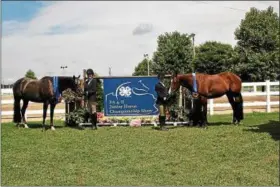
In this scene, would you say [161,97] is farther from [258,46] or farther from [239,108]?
[258,46]

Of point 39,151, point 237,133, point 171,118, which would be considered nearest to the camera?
point 39,151

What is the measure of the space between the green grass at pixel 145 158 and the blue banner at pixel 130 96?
2.69m

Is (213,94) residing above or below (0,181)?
above

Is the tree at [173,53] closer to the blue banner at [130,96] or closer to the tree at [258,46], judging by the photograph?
the tree at [258,46]

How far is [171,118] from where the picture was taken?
15.3 meters

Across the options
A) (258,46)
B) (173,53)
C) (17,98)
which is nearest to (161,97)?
(17,98)

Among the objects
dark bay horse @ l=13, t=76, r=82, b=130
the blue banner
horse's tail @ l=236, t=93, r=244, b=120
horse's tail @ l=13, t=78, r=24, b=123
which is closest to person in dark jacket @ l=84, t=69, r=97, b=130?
dark bay horse @ l=13, t=76, r=82, b=130

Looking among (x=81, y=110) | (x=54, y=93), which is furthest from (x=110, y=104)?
(x=54, y=93)

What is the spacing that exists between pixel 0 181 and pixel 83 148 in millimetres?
3132

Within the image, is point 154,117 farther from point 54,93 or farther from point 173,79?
point 54,93

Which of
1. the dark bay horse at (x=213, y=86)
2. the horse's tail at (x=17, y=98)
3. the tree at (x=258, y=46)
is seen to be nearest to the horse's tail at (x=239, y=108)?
the dark bay horse at (x=213, y=86)

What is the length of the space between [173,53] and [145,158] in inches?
1898

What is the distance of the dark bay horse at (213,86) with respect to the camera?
1418cm

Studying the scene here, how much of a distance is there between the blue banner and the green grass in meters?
2.69
